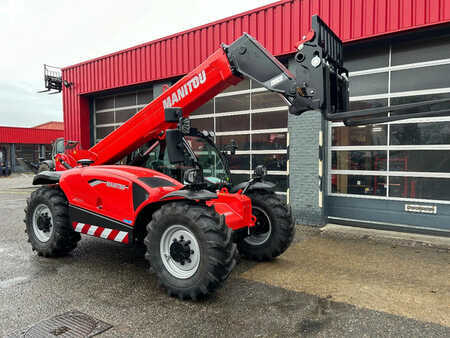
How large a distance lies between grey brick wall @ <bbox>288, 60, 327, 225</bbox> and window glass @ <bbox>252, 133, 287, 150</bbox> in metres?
0.49

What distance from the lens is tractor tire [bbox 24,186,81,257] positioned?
5289 mm

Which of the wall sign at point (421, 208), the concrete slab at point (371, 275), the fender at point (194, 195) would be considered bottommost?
the concrete slab at point (371, 275)

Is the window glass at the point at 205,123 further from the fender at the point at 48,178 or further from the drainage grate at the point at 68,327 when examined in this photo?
the drainage grate at the point at 68,327

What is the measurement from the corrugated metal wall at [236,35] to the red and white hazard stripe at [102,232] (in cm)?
598

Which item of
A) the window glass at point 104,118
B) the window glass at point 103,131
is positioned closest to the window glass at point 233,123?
the window glass at point 104,118

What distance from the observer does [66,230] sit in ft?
17.4

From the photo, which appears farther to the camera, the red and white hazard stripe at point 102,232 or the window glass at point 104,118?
the window glass at point 104,118

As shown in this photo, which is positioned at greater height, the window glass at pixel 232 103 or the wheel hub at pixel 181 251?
the window glass at pixel 232 103

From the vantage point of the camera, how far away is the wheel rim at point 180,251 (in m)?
3.94

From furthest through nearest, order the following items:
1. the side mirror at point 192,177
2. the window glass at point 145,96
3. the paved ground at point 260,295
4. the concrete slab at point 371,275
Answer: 1. the window glass at point 145,96
2. the side mirror at point 192,177
3. the concrete slab at point 371,275
4. the paved ground at point 260,295

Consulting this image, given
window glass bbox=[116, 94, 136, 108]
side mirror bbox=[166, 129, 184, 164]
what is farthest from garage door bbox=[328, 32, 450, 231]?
window glass bbox=[116, 94, 136, 108]

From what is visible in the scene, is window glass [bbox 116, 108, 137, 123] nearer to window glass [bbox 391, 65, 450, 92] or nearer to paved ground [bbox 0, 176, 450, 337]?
paved ground [bbox 0, 176, 450, 337]

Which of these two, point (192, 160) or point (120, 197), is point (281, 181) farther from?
point (120, 197)

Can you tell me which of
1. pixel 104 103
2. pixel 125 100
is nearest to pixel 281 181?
pixel 125 100
